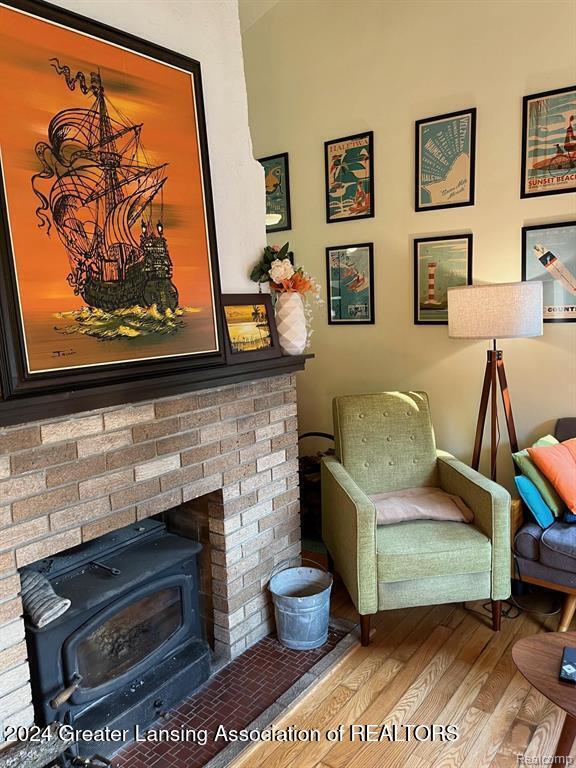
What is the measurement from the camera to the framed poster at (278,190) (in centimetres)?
376

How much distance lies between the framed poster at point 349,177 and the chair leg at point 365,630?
2.30 metres

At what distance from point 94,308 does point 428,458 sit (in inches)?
74.9

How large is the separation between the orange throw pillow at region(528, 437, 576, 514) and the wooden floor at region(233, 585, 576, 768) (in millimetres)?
595

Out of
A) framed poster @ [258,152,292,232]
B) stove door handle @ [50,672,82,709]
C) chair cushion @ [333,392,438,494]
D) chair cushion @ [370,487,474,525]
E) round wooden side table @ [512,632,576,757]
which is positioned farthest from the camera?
framed poster @ [258,152,292,232]

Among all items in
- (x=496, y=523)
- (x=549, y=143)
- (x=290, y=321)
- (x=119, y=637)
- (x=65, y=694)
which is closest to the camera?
(x=65, y=694)

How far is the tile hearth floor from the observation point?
183 centimetres

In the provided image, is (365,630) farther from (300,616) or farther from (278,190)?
(278,190)

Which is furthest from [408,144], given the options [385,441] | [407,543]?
[407,543]

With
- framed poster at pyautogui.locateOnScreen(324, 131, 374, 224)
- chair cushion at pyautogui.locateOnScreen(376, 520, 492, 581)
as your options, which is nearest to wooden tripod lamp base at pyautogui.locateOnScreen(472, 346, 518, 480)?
chair cushion at pyautogui.locateOnScreen(376, 520, 492, 581)

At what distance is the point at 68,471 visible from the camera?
1.64m

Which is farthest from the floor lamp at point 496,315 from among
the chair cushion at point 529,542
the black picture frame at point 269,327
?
the black picture frame at point 269,327

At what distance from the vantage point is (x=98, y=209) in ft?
5.66

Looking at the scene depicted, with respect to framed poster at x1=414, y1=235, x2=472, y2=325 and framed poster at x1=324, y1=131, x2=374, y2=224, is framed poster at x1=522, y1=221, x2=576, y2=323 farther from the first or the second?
framed poster at x1=324, y1=131, x2=374, y2=224

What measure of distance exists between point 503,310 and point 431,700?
5.41 ft
